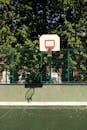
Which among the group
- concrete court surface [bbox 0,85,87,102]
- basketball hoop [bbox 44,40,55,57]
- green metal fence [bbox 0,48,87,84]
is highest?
basketball hoop [bbox 44,40,55,57]

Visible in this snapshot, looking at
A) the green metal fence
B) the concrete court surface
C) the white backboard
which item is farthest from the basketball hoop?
the concrete court surface

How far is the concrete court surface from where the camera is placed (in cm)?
2014

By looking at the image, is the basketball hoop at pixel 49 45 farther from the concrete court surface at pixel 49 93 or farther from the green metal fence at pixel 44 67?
the concrete court surface at pixel 49 93

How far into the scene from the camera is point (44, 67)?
834 inches

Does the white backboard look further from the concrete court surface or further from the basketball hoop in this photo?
the concrete court surface

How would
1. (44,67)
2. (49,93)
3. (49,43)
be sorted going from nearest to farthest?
(49,93) → (49,43) → (44,67)

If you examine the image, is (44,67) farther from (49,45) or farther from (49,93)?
(49,93)

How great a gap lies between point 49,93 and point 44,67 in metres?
1.59

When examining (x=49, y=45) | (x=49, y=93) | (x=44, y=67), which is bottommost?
(x=49, y=93)

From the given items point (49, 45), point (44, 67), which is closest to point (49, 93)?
point (44, 67)

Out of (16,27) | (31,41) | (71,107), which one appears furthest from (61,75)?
(16,27)

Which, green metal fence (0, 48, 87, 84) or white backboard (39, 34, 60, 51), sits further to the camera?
green metal fence (0, 48, 87, 84)

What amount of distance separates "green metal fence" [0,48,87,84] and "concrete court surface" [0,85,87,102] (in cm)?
63

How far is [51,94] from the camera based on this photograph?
2016 cm
